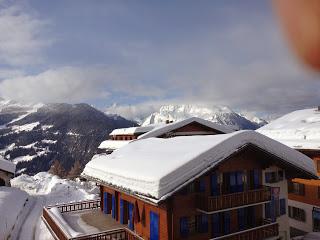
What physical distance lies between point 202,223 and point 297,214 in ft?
58.1

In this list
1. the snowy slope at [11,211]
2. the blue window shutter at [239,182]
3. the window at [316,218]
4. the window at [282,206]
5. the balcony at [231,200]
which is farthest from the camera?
the window at [316,218]

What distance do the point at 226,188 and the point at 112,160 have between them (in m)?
8.81

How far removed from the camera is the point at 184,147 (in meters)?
21.3

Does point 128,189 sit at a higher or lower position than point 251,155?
lower

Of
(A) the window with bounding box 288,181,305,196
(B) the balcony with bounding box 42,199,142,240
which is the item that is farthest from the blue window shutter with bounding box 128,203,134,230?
(A) the window with bounding box 288,181,305,196

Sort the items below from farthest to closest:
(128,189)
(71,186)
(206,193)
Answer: (71,186), (206,193), (128,189)

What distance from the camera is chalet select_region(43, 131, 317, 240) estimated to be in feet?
57.5

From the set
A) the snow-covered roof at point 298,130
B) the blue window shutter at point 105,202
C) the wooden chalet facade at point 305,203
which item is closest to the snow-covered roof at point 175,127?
the snow-covered roof at point 298,130

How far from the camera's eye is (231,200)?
63.5ft

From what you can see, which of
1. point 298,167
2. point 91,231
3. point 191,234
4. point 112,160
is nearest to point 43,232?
point 91,231

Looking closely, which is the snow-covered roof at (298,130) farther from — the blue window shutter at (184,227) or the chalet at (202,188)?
the blue window shutter at (184,227)

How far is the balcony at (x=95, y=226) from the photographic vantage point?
20562 millimetres

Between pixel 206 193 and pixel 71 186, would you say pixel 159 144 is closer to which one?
pixel 206 193

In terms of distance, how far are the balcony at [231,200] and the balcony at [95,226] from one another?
4.38 m
